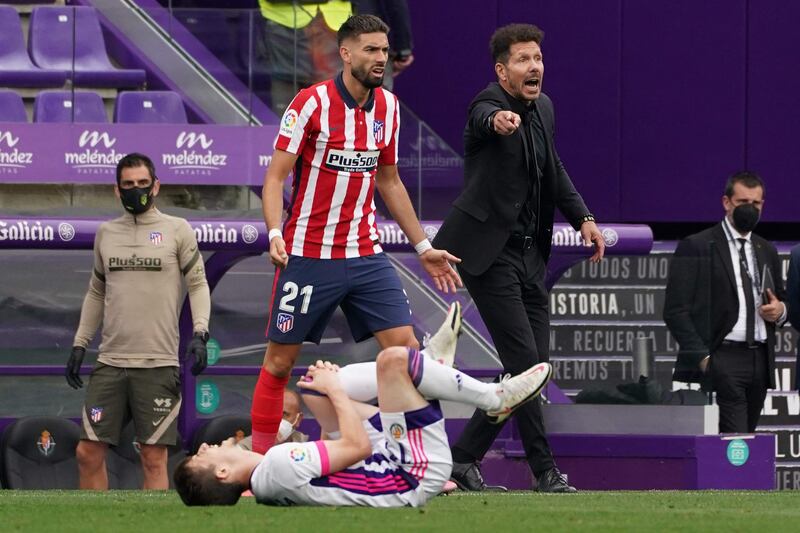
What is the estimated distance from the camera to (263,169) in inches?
484

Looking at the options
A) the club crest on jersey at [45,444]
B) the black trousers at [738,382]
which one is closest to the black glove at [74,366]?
the club crest on jersey at [45,444]

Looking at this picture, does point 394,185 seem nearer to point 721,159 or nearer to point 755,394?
point 755,394

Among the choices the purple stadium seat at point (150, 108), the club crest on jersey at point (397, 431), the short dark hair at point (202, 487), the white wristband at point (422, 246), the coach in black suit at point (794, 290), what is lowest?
the short dark hair at point (202, 487)

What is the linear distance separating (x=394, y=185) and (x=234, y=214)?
324cm

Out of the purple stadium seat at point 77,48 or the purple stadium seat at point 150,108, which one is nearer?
the purple stadium seat at point 150,108

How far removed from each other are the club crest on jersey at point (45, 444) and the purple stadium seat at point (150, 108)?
2720 millimetres

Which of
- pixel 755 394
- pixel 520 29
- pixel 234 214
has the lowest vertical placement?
pixel 755 394

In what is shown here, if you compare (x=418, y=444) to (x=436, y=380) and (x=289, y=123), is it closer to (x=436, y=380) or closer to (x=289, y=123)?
(x=436, y=380)

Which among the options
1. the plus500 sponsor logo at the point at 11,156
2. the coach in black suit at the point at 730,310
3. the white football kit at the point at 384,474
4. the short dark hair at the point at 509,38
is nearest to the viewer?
the white football kit at the point at 384,474

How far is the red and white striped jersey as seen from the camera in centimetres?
847

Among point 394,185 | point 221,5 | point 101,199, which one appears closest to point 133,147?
point 101,199

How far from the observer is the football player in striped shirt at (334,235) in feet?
27.7

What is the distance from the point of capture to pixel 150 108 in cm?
1272

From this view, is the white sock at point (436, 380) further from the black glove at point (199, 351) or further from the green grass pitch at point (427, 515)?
the black glove at point (199, 351)
